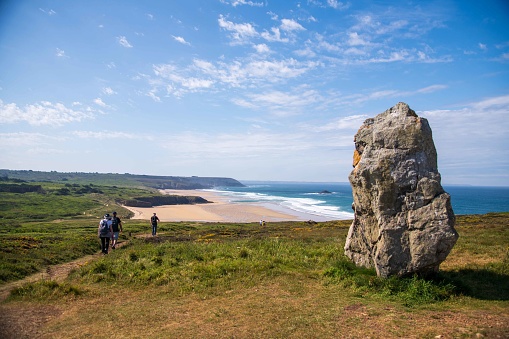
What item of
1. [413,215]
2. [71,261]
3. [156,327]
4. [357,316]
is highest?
[413,215]

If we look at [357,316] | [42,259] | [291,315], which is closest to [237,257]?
[291,315]

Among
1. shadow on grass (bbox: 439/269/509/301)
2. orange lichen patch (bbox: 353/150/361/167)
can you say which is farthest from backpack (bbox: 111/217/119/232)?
shadow on grass (bbox: 439/269/509/301)

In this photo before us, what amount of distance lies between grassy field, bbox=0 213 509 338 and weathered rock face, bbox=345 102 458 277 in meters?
0.87

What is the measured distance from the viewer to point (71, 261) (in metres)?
20.4

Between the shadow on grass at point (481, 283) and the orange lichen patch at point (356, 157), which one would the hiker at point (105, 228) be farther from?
the shadow on grass at point (481, 283)

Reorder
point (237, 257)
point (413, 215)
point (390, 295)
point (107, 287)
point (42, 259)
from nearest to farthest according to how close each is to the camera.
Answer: point (390, 295)
point (413, 215)
point (107, 287)
point (237, 257)
point (42, 259)

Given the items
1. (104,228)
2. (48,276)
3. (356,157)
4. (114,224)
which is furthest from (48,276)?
(356,157)

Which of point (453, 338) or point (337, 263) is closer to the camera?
point (453, 338)

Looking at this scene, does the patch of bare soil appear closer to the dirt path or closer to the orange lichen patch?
the dirt path

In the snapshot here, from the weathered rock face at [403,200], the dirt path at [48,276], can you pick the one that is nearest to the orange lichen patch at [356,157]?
the weathered rock face at [403,200]

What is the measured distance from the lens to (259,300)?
10867 millimetres

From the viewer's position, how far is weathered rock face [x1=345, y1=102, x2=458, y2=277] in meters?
11.1

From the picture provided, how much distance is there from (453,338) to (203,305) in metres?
7.24

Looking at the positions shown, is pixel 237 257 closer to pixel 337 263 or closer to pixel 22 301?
pixel 337 263
